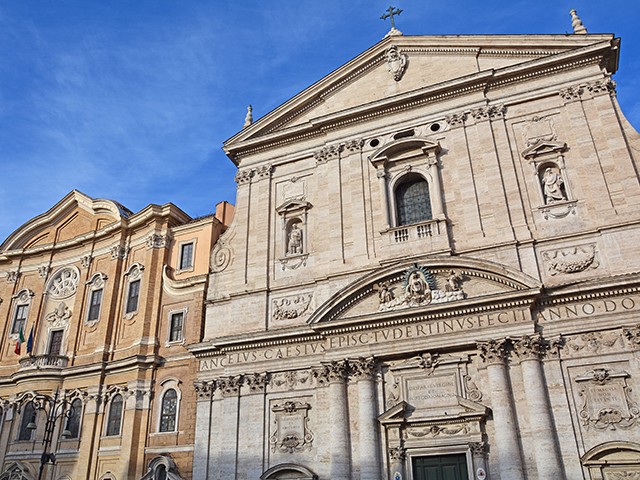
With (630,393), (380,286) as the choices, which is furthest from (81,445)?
(630,393)

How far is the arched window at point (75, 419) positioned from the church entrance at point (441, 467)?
41.0 ft

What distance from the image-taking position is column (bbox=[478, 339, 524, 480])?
12938 millimetres

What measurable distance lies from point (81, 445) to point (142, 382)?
3191 millimetres

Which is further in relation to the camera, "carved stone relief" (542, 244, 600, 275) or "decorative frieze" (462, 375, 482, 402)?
"carved stone relief" (542, 244, 600, 275)

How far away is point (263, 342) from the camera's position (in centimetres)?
1711

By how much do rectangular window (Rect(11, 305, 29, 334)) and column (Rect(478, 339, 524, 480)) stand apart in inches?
775

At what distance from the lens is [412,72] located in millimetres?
19203

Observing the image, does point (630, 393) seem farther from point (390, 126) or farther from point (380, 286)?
point (390, 126)

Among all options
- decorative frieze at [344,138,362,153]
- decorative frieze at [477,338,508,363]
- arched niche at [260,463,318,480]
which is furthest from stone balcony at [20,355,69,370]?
decorative frieze at [477,338,508,363]

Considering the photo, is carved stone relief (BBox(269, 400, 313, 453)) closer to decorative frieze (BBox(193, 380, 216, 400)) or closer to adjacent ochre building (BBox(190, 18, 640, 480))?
adjacent ochre building (BBox(190, 18, 640, 480))

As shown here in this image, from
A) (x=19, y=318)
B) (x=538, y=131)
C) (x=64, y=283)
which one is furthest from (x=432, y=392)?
(x=19, y=318)

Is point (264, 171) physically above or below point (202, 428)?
above

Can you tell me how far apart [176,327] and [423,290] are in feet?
30.1

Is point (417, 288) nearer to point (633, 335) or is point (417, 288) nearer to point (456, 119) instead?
point (633, 335)
